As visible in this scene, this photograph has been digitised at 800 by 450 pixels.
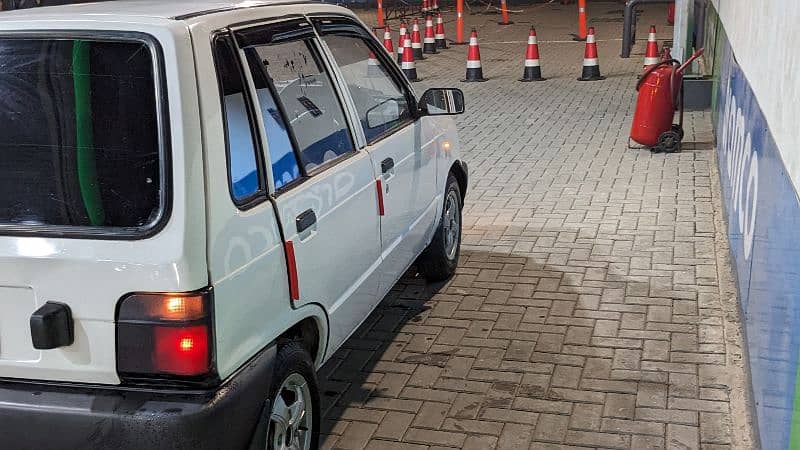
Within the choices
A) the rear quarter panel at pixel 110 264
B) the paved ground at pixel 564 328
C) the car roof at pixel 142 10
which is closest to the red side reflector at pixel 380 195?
the paved ground at pixel 564 328

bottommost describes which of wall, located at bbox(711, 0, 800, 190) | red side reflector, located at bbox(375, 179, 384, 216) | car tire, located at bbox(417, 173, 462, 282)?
car tire, located at bbox(417, 173, 462, 282)

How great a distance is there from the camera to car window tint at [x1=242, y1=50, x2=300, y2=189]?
321 centimetres

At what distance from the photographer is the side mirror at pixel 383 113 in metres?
4.34

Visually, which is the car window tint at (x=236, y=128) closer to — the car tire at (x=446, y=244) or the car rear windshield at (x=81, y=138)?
the car rear windshield at (x=81, y=138)

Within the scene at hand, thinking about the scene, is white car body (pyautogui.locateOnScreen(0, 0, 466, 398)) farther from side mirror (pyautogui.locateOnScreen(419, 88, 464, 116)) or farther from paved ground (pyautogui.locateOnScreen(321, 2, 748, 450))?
side mirror (pyautogui.locateOnScreen(419, 88, 464, 116))

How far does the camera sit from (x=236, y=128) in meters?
3.01

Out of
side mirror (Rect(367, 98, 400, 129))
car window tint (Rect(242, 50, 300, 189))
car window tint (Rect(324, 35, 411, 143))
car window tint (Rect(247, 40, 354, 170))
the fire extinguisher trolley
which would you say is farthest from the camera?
the fire extinguisher trolley

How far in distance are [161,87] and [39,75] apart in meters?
0.43

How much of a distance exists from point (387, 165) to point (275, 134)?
41.0 inches

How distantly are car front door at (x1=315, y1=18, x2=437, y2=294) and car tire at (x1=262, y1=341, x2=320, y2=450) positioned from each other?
104 cm

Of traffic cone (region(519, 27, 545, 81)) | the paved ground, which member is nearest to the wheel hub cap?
the paved ground

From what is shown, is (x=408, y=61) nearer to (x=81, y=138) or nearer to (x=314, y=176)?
(x=314, y=176)

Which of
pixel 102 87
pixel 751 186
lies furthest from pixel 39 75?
pixel 751 186

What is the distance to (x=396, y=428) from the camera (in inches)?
154
